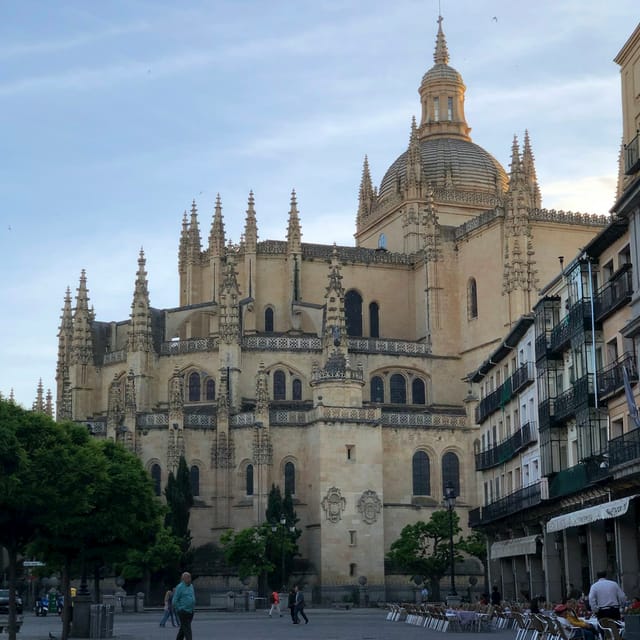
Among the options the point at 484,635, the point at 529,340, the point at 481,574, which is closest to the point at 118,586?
the point at 481,574

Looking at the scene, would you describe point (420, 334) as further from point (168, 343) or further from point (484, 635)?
point (484, 635)

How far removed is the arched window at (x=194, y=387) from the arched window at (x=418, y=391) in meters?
12.7

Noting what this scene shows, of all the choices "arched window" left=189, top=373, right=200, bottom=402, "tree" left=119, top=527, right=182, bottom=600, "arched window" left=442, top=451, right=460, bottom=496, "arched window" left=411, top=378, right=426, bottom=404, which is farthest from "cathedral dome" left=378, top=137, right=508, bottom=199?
"tree" left=119, top=527, right=182, bottom=600

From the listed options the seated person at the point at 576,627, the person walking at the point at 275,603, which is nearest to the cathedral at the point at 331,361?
the person walking at the point at 275,603

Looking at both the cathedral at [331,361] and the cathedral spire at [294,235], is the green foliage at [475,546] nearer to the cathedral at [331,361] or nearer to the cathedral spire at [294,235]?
the cathedral at [331,361]

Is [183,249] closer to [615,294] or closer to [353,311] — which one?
[353,311]

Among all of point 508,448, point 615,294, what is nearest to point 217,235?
point 508,448

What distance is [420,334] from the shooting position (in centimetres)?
7975

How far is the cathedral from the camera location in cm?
6688

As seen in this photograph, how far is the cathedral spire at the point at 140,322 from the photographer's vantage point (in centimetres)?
7371

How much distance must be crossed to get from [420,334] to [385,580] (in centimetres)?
1903

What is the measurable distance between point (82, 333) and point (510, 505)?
4162cm

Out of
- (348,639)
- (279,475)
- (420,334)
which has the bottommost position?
(348,639)

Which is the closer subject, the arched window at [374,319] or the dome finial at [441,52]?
the arched window at [374,319]
